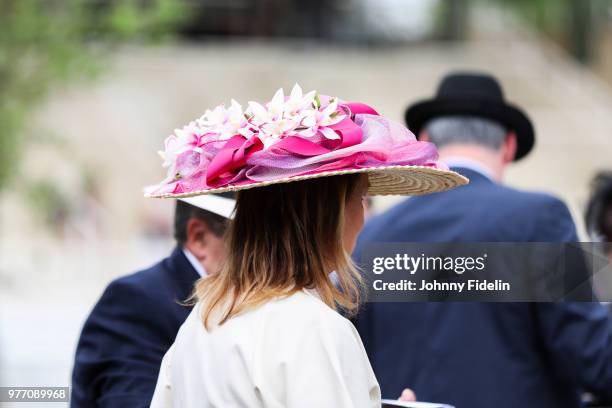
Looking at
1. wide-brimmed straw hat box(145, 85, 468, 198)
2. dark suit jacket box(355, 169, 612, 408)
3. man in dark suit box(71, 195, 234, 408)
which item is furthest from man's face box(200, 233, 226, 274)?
wide-brimmed straw hat box(145, 85, 468, 198)

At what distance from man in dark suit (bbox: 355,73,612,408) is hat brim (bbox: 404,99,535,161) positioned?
0.87 ft

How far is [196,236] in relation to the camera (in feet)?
11.4

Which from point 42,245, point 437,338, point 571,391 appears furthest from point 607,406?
point 42,245

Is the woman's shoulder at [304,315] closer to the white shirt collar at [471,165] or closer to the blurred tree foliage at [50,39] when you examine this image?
the white shirt collar at [471,165]

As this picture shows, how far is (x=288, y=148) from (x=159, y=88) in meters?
22.2

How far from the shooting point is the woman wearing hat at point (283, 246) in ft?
7.60

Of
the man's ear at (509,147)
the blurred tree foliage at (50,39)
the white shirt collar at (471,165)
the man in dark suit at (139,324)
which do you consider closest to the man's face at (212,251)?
the man in dark suit at (139,324)

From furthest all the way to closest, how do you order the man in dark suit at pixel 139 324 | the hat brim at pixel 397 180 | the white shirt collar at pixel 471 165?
1. the white shirt collar at pixel 471 165
2. the man in dark suit at pixel 139 324
3. the hat brim at pixel 397 180

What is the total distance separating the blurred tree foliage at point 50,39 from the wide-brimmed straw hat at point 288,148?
248 inches

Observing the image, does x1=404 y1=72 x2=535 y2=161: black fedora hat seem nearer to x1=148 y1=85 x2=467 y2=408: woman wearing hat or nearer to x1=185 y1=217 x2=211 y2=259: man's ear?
x1=185 y1=217 x2=211 y2=259: man's ear

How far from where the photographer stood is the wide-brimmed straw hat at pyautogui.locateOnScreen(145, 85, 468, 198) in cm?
250

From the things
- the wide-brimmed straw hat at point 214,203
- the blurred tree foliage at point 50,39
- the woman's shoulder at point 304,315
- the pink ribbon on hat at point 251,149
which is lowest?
the blurred tree foliage at point 50,39

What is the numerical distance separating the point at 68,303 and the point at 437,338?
10.2 meters

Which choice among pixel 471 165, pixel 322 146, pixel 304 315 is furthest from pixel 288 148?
pixel 471 165
